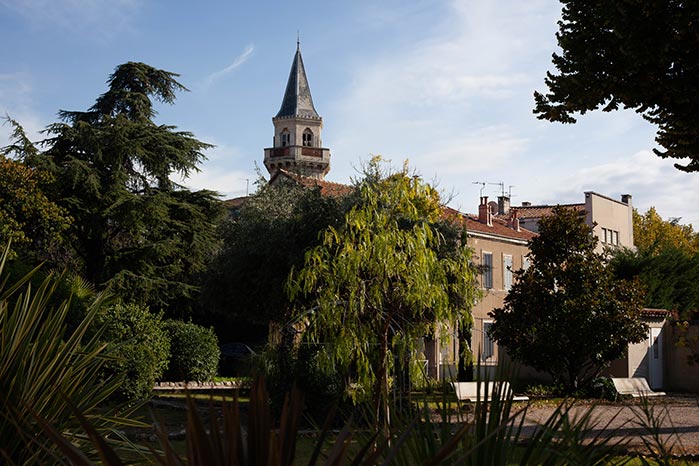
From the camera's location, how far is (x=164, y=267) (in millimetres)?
30406

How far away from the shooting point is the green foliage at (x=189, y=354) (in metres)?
26.1

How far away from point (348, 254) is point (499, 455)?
874 cm

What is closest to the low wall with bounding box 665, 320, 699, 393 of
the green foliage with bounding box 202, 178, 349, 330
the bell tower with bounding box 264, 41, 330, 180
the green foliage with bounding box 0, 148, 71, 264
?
the green foliage with bounding box 202, 178, 349, 330

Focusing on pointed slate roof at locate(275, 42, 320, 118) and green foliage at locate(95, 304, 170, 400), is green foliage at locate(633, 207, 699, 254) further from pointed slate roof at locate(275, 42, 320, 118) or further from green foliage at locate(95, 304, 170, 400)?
green foliage at locate(95, 304, 170, 400)

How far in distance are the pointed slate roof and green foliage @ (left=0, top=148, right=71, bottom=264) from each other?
172 feet

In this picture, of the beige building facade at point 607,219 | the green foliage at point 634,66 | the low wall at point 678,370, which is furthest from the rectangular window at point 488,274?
the green foliage at point 634,66

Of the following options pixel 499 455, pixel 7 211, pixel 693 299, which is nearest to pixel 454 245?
pixel 7 211

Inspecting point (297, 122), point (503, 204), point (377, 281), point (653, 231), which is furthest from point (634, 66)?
point (297, 122)

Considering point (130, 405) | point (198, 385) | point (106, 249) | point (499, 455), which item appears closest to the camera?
point (499, 455)

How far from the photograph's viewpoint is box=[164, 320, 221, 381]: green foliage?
1028 inches

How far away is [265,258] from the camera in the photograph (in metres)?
21.7

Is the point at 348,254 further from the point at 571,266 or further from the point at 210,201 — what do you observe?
the point at 210,201

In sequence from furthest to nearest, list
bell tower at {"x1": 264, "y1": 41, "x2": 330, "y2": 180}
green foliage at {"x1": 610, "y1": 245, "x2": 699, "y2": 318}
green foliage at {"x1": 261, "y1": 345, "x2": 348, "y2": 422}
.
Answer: bell tower at {"x1": 264, "y1": 41, "x2": 330, "y2": 180} < green foliage at {"x1": 610, "y1": 245, "x2": 699, "y2": 318} < green foliage at {"x1": 261, "y1": 345, "x2": 348, "y2": 422}

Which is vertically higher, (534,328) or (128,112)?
(128,112)
